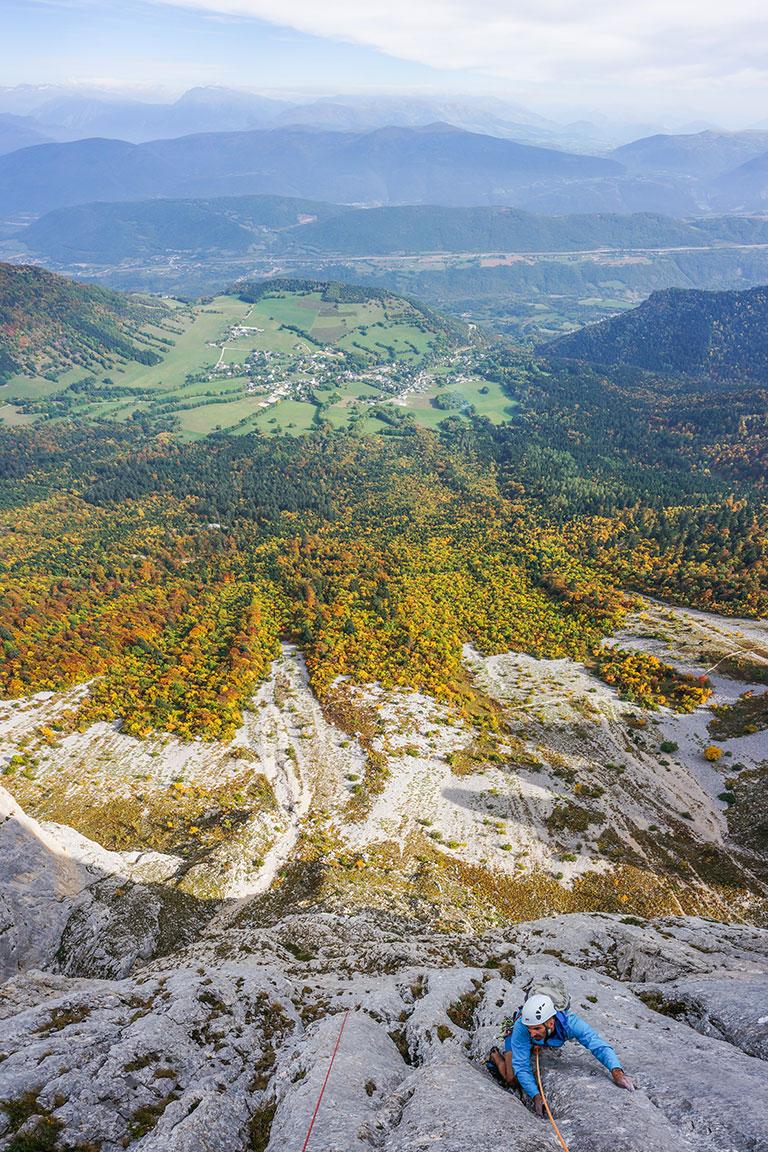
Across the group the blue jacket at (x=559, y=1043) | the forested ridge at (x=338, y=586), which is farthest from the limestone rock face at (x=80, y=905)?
the blue jacket at (x=559, y=1043)

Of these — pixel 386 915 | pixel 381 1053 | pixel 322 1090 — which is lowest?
pixel 386 915

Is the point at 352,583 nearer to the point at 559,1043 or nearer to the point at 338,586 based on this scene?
the point at 338,586

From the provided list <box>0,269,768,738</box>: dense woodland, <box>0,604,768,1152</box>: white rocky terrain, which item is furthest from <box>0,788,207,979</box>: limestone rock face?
<box>0,269,768,738</box>: dense woodland

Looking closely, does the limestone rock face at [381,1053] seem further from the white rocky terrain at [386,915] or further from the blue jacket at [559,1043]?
the blue jacket at [559,1043]

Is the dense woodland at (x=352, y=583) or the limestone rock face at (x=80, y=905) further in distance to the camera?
the dense woodland at (x=352, y=583)

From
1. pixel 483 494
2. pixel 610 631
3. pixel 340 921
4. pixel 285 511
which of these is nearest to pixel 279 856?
pixel 340 921

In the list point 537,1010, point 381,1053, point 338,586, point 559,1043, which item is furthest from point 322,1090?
point 338,586

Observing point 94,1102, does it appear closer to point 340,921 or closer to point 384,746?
point 340,921
